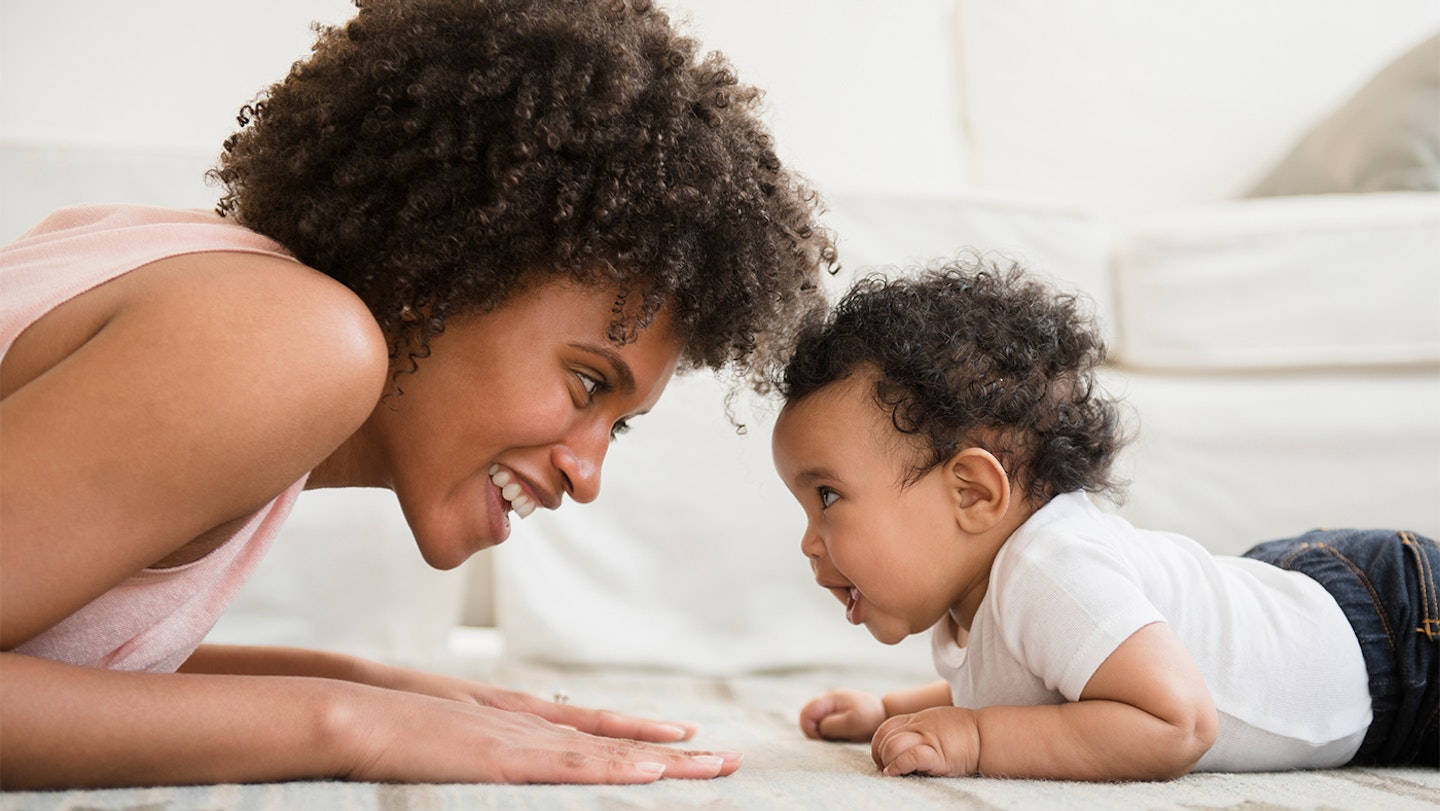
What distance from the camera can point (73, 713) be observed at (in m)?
0.68

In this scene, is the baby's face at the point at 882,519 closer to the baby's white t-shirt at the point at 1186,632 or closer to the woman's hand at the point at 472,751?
the baby's white t-shirt at the point at 1186,632

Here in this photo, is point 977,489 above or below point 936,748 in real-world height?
above

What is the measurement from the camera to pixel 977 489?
41.0 inches

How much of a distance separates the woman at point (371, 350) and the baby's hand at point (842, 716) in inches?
5.6

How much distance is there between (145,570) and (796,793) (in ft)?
1.50

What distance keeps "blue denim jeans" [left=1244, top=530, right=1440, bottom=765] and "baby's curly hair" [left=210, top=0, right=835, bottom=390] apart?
2.12 ft

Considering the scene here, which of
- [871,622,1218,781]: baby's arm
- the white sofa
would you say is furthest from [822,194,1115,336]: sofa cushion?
[871,622,1218,781]: baby's arm

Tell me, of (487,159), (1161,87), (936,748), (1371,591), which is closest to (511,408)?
(487,159)

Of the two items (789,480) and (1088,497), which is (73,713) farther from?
(1088,497)

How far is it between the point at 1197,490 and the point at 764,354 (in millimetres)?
671

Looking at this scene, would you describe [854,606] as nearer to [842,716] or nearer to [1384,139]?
[842,716]

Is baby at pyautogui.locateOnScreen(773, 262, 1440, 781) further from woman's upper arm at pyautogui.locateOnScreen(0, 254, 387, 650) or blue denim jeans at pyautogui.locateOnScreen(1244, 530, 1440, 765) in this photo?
woman's upper arm at pyautogui.locateOnScreen(0, 254, 387, 650)

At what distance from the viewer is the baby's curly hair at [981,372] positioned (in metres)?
1.05

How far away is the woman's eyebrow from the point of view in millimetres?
926
